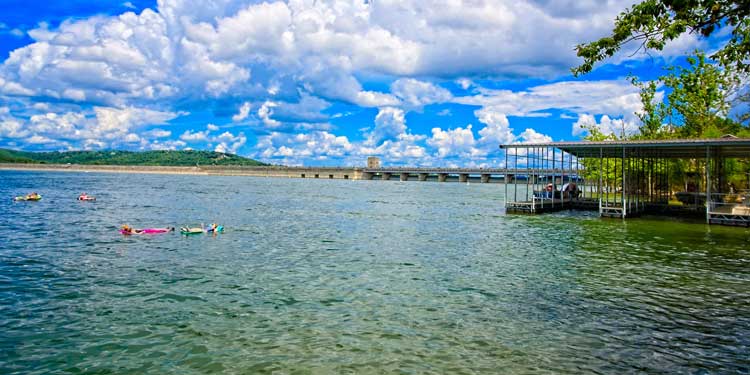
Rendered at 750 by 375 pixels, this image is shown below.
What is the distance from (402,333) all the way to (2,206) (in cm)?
4918

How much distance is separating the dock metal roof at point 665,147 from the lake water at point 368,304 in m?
8.77

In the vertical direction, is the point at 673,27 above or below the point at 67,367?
above

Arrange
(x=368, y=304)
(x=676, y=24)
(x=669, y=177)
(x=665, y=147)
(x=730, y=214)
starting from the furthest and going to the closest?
(x=669, y=177) < (x=665, y=147) < (x=730, y=214) < (x=368, y=304) < (x=676, y=24)

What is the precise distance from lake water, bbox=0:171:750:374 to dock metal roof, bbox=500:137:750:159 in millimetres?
8768

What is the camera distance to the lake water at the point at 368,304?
10445mm

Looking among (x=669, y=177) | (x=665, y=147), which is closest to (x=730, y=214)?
(x=665, y=147)

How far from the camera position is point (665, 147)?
4103 cm

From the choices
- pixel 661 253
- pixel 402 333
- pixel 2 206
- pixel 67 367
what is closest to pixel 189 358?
pixel 67 367

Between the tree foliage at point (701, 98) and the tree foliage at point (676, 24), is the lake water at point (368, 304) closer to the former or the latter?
the tree foliage at point (676, 24)

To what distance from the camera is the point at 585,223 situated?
131 ft

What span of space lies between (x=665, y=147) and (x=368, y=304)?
118 feet

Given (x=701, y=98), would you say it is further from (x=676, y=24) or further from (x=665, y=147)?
(x=676, y=24)

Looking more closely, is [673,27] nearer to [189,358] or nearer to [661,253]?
[189,358]

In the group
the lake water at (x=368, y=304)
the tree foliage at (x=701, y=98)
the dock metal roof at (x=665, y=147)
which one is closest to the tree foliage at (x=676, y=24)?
the lake water at (x=368, y=304)
